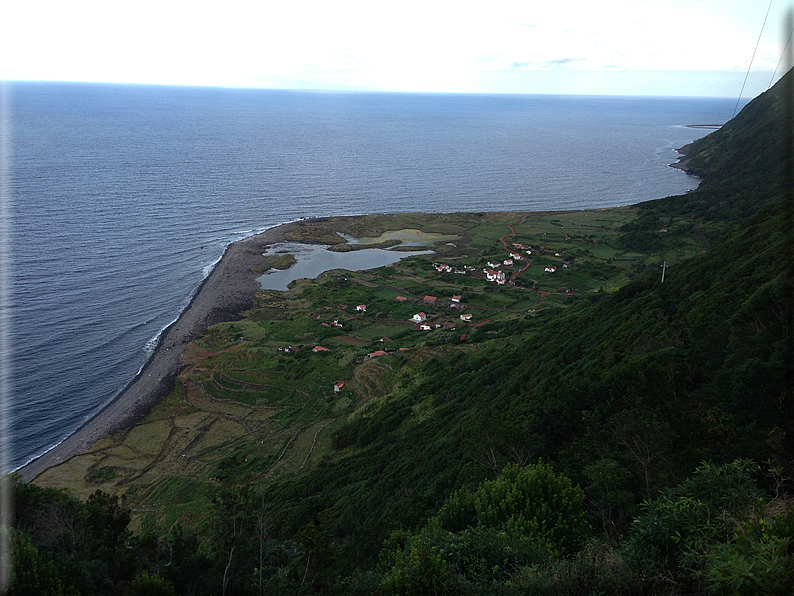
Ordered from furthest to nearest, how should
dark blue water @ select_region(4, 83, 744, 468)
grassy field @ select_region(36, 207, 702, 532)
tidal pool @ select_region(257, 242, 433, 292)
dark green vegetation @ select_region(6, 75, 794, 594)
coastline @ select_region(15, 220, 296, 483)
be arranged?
1. tidal pool @ select_region(257, 242, 433, 292)
2. dark blue water @ select_region(4, 83, 744, 468)
3. coastline @ select_region(15, 220, 296, 483)
4. grassy field @ select_region(36, 207, 702, 532)
5. dark green vegetation @ select_region(6, 75, 794, 594)

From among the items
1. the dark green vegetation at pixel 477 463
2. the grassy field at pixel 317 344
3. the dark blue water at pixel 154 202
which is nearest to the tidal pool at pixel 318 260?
the grassy field at pixel 317 344

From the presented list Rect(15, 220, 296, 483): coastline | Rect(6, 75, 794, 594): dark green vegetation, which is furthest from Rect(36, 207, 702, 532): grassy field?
Rect(15, 220, 296, 483): coastline

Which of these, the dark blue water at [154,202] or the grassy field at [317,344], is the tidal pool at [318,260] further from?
the dark blue water at [154,202]

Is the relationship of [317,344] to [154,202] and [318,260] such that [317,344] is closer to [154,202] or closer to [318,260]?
[318,260]

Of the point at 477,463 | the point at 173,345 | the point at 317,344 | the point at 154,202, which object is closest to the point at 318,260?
the point at 317,344

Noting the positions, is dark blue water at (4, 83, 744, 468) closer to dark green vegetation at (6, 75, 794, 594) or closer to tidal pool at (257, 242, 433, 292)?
tidal pool at (257, 242, 433, 292)

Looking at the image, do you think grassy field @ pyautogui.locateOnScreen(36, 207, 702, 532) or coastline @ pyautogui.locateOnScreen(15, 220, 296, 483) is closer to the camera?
grassy field @ pyautogui.locateOnScreen(36, 207, 702, 532)
